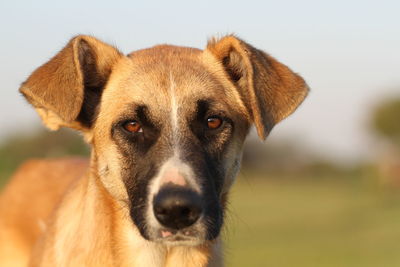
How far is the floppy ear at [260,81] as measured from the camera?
19.1 ft

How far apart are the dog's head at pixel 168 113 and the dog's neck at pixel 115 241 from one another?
91 millimetres

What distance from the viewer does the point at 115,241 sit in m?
5.72

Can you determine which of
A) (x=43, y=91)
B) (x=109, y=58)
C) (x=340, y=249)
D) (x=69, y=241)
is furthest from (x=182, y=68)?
(x=340, y=249)

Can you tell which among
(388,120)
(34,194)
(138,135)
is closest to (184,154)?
(138,135)

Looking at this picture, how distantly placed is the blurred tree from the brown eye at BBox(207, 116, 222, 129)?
2247 inches

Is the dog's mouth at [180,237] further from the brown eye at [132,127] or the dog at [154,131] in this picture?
the brown eye at [132,127]

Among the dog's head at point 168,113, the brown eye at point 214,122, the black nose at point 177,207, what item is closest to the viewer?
the black nose at point 177,207

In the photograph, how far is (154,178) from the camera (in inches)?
206

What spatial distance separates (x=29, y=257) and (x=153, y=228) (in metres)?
2.19

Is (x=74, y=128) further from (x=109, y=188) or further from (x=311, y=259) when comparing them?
(x=311, y=259)

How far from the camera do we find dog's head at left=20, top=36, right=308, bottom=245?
524 cm

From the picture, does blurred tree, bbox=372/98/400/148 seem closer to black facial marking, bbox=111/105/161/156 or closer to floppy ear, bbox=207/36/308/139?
floppy ear, bbox=207/36/308/139

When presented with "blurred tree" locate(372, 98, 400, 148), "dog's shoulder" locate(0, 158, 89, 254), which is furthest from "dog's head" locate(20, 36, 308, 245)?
"blurred tree" locate(372, 98, 400, 148)

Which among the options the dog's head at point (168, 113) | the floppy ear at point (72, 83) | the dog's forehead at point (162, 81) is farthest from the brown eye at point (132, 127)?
the floppy ear at point (72, 83)
